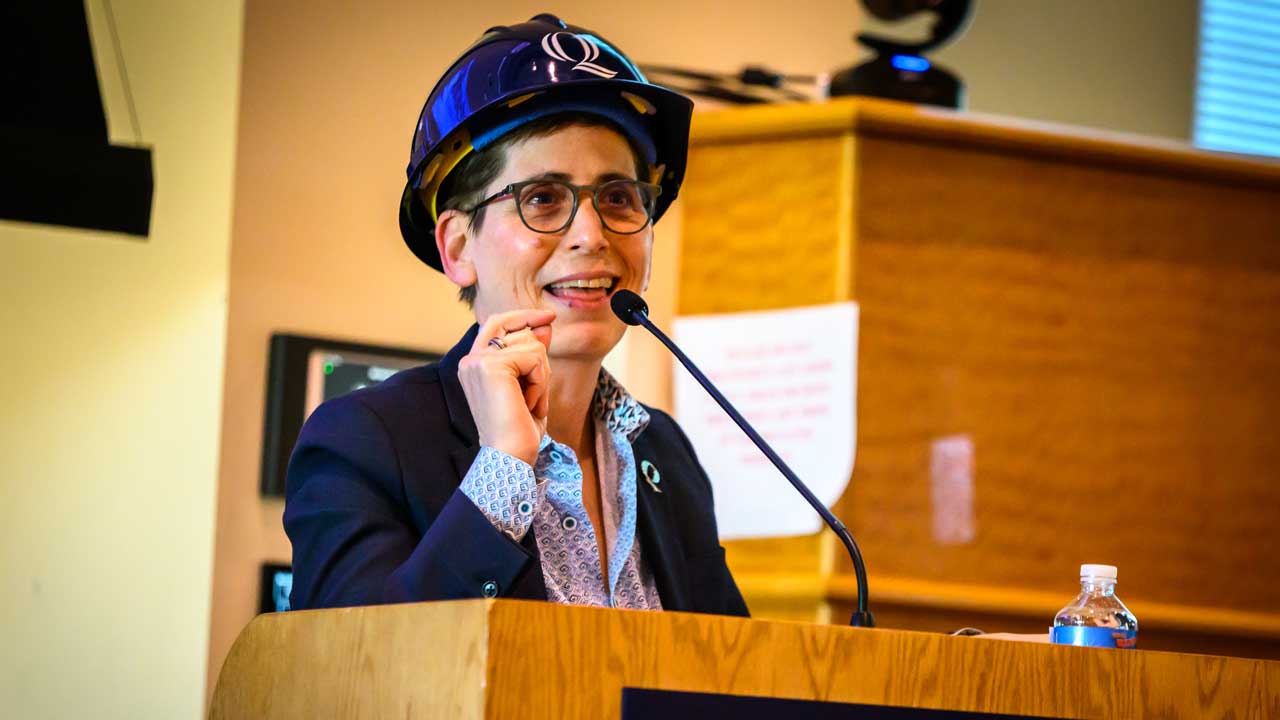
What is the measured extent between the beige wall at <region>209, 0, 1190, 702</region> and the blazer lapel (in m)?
0.83

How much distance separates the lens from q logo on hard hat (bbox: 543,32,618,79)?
5.38ft

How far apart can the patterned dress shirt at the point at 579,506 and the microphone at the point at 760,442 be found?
16cm

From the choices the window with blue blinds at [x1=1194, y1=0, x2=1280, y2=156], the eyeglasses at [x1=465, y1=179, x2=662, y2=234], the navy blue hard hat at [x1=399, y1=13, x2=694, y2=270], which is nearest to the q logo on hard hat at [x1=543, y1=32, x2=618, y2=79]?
the navy blue hard hat at [x1=399, y1=13, x2=694, y2=270]

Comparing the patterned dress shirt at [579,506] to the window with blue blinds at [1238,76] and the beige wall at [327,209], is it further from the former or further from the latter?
the window with blue blinds at [1238,76]

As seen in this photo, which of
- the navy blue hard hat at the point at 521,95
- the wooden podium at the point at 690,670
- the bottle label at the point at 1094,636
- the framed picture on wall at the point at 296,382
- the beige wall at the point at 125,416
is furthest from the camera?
the framed picture on wall at the point at 296,382

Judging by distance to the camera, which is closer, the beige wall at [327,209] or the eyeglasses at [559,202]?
the eyeglasses at [559,202]

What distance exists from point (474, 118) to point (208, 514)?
81 cm

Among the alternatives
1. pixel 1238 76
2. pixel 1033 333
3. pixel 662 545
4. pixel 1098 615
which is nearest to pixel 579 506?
pixel 662 545

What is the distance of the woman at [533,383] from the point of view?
1.43 metres

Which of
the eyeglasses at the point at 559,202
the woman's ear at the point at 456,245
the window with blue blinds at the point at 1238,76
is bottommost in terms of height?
the woman's ear at the point at 456,245

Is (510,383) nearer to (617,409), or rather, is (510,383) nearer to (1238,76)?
(617,409)

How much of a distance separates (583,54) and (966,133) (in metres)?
1.12

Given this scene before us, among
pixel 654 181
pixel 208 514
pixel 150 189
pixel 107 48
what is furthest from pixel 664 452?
pixel 107 48

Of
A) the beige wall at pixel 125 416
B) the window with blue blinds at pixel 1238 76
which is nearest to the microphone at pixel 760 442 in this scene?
the beige wall at pixel 125 416
